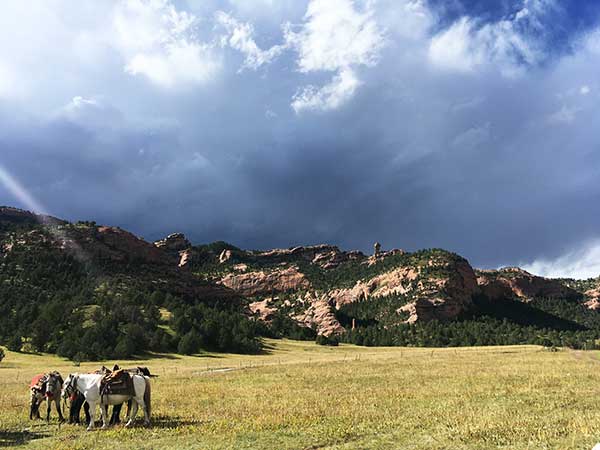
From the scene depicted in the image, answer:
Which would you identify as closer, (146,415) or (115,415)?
(146,415)

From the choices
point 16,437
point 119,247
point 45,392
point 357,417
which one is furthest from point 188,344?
point 119,247

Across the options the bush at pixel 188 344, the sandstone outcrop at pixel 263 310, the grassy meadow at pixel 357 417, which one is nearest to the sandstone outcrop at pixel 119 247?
the sandstone outcrop at pixel 263 310

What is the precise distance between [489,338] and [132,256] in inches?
4555

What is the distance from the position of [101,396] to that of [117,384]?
718 millimetres

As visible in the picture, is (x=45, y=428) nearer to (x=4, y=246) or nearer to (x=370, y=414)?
(x=370, y=414)

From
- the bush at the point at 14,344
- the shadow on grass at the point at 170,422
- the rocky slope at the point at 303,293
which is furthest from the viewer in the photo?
the rocky slope at the point at 303,293

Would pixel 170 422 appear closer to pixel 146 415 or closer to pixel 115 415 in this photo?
pixel 146 415

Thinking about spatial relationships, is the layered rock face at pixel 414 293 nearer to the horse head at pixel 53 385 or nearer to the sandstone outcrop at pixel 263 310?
the sandstone outcrop at pixel 263 310

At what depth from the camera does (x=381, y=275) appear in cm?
18600

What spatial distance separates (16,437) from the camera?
52.2 ft

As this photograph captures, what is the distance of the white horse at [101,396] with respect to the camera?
16.5 m

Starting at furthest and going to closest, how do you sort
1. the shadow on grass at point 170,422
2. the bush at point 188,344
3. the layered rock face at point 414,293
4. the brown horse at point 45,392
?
the layered rock face at point 414,293 < the bush at point 188,344 < the brown horse at point 45,392 < the shadow on grass at point 170,422

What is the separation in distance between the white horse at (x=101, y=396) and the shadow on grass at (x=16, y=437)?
67.2 inches

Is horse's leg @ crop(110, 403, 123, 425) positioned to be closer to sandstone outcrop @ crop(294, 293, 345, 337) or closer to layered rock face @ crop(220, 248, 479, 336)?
sandstone outcrop @ crop(294, 293, 345, 337)
